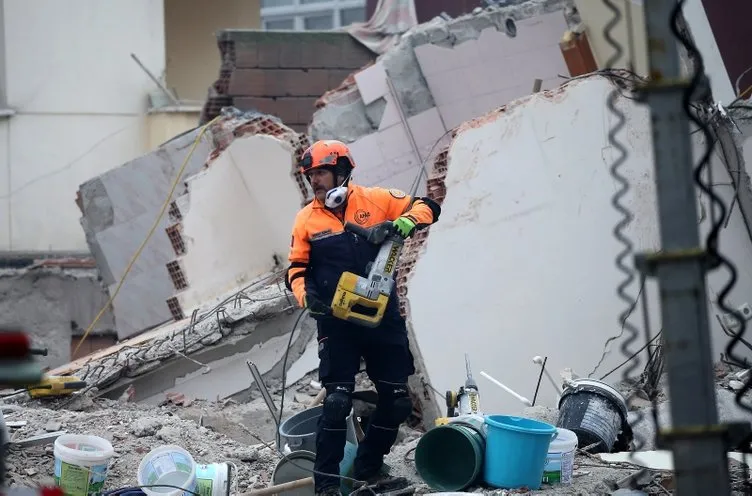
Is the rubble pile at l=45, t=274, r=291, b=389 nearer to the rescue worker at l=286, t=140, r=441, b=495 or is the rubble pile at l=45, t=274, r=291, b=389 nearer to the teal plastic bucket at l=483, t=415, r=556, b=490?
the rescue worker at l=286, t=140, r=441, b=495

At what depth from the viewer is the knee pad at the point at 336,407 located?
5.68m

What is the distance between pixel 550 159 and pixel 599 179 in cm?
37

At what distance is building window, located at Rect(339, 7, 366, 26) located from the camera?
18.1 metres

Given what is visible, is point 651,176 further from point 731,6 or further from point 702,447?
point 702,447

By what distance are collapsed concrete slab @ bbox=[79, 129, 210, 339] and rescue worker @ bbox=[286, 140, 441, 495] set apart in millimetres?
6271

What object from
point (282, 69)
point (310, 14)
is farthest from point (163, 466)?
point (310, 14)

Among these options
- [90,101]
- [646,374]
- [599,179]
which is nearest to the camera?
[646,374]

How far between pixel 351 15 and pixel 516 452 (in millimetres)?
13560

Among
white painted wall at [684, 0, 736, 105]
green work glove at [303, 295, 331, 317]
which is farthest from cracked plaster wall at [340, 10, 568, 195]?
green work glove at [303, 295, 331, 317]

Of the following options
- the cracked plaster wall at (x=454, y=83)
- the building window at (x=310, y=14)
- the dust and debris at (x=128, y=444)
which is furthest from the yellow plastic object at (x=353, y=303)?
the building window at (x=310, y=14)

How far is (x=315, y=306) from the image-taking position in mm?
5648

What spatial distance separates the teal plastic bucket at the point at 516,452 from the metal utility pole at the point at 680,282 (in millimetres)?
2840

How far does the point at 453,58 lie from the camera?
11703mm

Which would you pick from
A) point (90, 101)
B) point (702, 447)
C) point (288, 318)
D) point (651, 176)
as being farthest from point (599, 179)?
point (90, 101)
